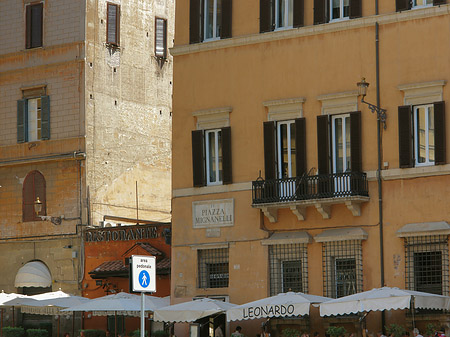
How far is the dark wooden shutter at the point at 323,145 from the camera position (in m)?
30.0

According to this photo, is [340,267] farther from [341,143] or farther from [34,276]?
[34,276]

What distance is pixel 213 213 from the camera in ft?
105

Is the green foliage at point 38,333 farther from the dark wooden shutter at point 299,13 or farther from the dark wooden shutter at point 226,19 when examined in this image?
the dark wooden shutter at point 299,13

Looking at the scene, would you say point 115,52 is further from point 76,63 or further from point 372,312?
point 372,312

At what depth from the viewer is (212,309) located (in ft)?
96.4

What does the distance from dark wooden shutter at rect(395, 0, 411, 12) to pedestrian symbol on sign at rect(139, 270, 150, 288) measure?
13435 millimetres

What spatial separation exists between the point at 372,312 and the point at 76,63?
15717 mm

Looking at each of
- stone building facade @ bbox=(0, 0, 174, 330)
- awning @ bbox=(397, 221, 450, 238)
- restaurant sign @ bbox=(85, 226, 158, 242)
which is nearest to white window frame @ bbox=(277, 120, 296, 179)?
awning @ bbox=(397, 221, 450, 238)

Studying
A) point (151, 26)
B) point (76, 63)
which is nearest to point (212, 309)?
point (76, 63)

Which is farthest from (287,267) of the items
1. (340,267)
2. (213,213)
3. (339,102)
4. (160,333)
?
(160,333)

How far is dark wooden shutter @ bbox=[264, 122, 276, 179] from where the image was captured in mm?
30875

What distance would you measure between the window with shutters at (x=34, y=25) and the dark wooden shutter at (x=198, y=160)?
1064 centimetres

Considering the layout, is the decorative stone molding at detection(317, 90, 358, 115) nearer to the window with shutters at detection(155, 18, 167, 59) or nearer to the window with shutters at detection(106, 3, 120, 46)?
the window with shutters at detection(106, 3, 120, 46)

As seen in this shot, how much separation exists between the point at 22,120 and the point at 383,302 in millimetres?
18639
